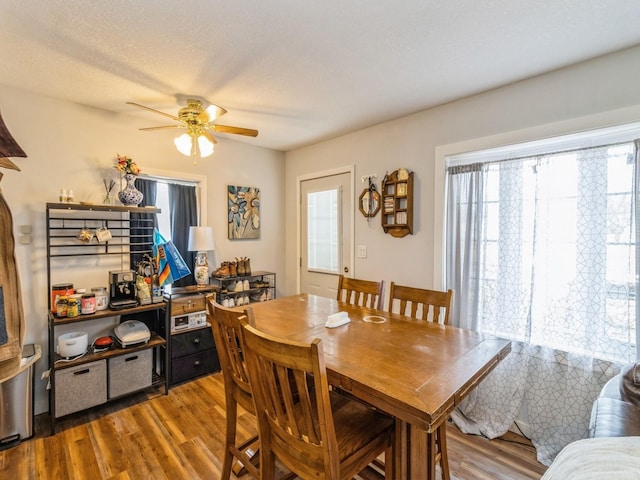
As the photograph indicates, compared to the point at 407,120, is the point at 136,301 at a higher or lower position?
lower

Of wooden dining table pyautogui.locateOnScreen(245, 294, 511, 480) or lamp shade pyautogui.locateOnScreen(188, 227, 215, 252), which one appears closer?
wooden dining table pyautogui.locateOnScreen(245, 294, 511, 480)

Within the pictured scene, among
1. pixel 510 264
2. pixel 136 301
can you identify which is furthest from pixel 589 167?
pixel 136 301

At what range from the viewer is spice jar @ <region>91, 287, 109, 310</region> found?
7.89 feet

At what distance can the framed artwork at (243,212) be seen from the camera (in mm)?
3531

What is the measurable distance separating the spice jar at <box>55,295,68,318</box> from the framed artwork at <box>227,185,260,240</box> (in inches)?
63.5

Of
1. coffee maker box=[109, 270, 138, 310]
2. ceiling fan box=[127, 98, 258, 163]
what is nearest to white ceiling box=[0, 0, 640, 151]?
ceiling fan box=[127, 98, 258, 163]

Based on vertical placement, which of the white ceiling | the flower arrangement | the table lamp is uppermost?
the white ceiling

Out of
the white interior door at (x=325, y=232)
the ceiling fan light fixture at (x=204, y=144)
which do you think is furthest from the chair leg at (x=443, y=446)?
the ceiling fan light fixture at (x=204, y=144)

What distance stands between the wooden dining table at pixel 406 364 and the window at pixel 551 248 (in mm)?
813

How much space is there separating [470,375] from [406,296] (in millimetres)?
921

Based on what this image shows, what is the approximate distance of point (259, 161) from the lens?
380cm

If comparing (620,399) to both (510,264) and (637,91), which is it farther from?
(637,91)

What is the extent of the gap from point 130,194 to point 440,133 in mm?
2704

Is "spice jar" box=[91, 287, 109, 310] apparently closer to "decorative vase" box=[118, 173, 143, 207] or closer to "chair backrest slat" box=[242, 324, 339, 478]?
"decorative vase" box=[118, 173, 143, 207]
